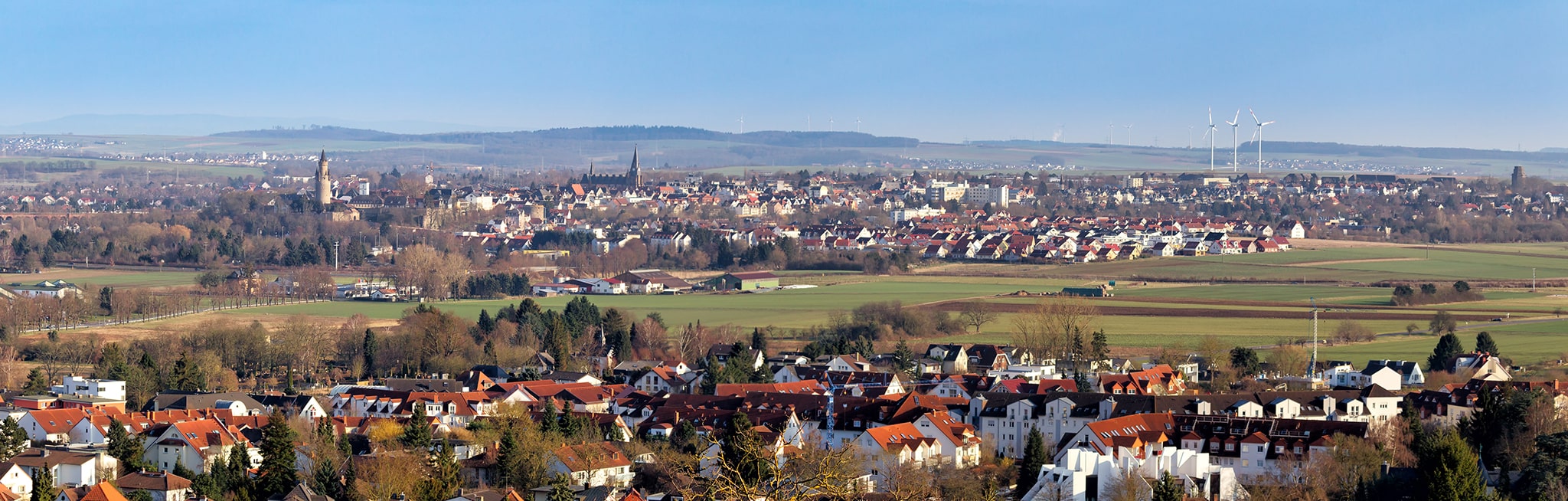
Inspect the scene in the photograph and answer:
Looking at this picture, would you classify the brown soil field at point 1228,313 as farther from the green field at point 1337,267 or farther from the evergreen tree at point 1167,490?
the evergreen tree at point 1167,490

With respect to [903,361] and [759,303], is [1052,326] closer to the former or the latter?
[903,361]

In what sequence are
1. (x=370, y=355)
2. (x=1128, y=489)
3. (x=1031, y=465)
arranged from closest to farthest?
(x=1128, y=489) < (x=1031, y=465) < (x=370, y=355)

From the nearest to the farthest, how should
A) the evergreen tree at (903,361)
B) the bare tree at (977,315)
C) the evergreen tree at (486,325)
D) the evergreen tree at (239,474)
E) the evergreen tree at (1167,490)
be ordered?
the evergreen tree at (1167,490) → the evergreen tree at (239,474) → the evergreen tree at (903,361) → the evergreen tree at (486,325) → the bare tree at (977,315)

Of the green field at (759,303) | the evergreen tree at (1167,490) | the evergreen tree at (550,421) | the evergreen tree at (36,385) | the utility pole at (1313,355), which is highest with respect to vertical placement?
the evergreen tree at (1167,490)

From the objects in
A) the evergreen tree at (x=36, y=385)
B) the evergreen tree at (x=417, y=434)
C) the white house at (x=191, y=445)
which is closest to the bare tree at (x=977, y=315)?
the evergreen tree at (x=36, y=385)

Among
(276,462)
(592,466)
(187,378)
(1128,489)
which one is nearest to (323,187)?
(187,378)

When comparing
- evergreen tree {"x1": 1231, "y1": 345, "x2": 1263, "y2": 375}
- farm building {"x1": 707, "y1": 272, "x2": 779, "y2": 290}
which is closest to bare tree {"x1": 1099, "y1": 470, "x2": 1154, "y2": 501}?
evergreen tree {"x1": 1231, "y1": 345, "x2": 1263, "y2": 375}

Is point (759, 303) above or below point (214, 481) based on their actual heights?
below

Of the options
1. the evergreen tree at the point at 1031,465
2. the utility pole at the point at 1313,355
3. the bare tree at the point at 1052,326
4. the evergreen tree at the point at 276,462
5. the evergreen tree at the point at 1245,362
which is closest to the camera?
the evergreen tree at the point at 1031,465
